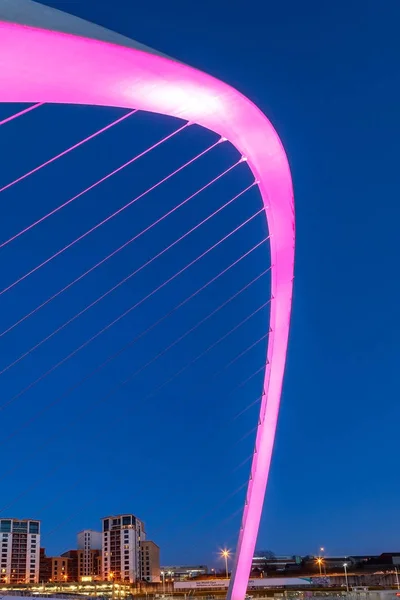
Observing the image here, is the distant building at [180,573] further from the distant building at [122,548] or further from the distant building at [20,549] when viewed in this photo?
the distant building at [20,549]

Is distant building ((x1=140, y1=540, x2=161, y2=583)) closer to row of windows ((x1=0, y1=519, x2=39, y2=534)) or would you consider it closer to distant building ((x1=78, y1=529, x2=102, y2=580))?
distant building ((x1=78, y1=529, x2=102, y2=580))

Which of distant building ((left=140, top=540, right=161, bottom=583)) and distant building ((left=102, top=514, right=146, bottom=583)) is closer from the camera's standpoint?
distant building ((left=102, top=514, right=146, bottom=583))

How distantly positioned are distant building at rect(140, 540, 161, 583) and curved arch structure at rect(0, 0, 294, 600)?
315ft

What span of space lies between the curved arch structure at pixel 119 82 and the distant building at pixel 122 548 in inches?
3487

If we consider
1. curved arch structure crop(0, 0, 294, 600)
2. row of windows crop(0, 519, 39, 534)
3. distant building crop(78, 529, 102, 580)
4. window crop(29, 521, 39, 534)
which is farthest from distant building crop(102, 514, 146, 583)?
curved arch structure crop(0, 0, 294, 600)

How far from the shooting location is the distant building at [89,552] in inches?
4166

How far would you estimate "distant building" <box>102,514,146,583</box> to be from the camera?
295 feet

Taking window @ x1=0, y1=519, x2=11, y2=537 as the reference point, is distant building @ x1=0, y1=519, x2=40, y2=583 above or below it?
below

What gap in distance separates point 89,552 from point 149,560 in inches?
625

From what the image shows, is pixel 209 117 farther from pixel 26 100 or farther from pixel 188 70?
pixel 26 100

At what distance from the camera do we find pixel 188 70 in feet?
19.2

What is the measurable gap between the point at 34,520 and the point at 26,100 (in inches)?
4620

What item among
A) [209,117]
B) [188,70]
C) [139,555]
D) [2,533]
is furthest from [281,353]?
[2,533]

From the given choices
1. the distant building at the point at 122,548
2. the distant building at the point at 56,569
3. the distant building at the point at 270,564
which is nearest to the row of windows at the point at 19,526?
the distant building at the point at 56,569
